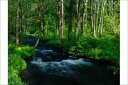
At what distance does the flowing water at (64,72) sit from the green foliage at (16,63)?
22 cm

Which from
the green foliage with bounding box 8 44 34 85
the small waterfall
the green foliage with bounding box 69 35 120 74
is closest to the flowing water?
the small waterfall

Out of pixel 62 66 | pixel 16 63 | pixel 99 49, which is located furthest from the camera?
pixel 99 49

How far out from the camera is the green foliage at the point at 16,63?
604 cm

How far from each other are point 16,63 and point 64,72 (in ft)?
5.09

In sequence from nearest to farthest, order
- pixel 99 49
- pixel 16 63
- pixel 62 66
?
pixel 16 63 → pixel 62 66 → pixel 99 49

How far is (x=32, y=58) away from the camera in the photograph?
9742mm

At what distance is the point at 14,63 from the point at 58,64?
1.77 metres

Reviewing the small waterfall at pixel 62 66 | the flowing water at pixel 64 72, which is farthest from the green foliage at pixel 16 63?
the small waterfall at pixel 62 66

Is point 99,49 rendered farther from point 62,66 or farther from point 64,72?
point 64,72

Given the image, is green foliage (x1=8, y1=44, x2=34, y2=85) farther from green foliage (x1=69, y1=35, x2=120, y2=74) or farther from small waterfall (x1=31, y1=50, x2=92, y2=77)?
green foliage (x1=69, y1=35, x2=120, y2=74)

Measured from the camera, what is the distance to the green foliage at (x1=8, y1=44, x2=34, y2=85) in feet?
19.8

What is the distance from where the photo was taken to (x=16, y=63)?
7.89 m

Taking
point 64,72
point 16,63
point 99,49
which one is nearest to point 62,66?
point 64,72
